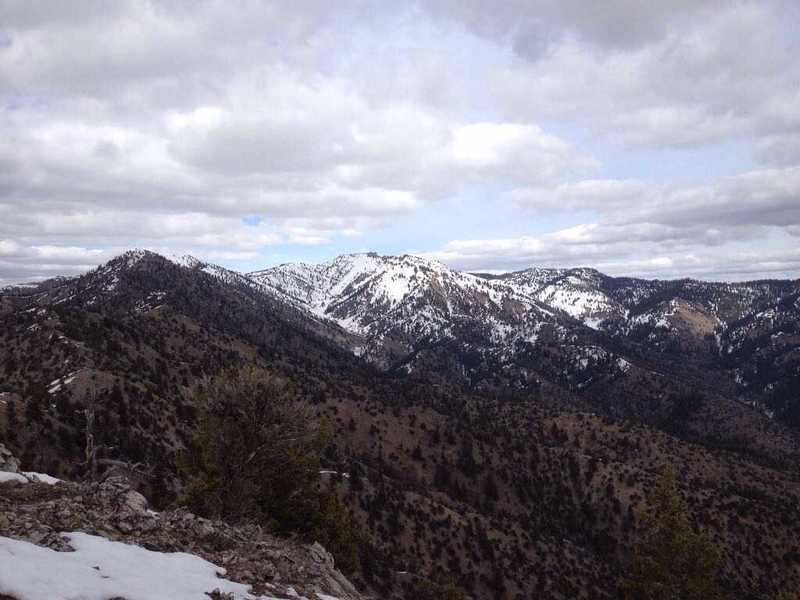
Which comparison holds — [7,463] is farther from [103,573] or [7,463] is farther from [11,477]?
[103,573]

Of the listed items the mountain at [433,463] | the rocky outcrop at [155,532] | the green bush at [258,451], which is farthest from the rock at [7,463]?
the mountain at [433,463]

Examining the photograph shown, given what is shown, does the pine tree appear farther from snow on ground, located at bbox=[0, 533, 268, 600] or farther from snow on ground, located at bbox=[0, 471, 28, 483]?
snow on ground, located at bbox=[0, 471, 28, 483]

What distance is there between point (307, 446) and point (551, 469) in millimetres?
122333

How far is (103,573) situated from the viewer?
11.5 m

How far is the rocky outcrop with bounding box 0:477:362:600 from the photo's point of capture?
46.8 feet

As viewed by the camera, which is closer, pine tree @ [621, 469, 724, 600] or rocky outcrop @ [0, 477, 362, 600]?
rocky outcrop @ [0, 477, 362, 600]

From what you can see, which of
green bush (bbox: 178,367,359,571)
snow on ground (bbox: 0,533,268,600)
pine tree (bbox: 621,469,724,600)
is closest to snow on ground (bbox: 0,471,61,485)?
green bush (bbox: 178,367,359,571)

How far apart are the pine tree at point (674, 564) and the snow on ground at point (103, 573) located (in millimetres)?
38479

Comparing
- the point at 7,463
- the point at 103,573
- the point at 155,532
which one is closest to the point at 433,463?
the point at 7,463

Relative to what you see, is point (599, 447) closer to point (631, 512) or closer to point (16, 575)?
point (631, 512)

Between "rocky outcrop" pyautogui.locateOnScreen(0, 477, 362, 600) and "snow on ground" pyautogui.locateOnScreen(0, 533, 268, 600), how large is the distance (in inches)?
32.5

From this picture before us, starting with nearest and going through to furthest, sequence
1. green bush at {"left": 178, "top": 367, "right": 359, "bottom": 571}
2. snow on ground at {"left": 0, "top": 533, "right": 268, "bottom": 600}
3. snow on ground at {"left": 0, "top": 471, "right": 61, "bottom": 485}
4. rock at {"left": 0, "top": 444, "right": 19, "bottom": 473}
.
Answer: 1. snow on ground at {"left": 0, "top": 533, "right": 268, "bottom": 600}
2. snow on ground at {"left": 0, "top": 471, "right": 61, "bottom": 485}
3. rock at {"left": 0, "top": 444, "right": 19, "bottom": 473}
4. green bush at {"left": 178, "top": 367, "right": 359, "bottom": 571}

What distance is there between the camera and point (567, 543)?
327ft

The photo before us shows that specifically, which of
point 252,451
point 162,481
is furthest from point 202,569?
point 162,481
